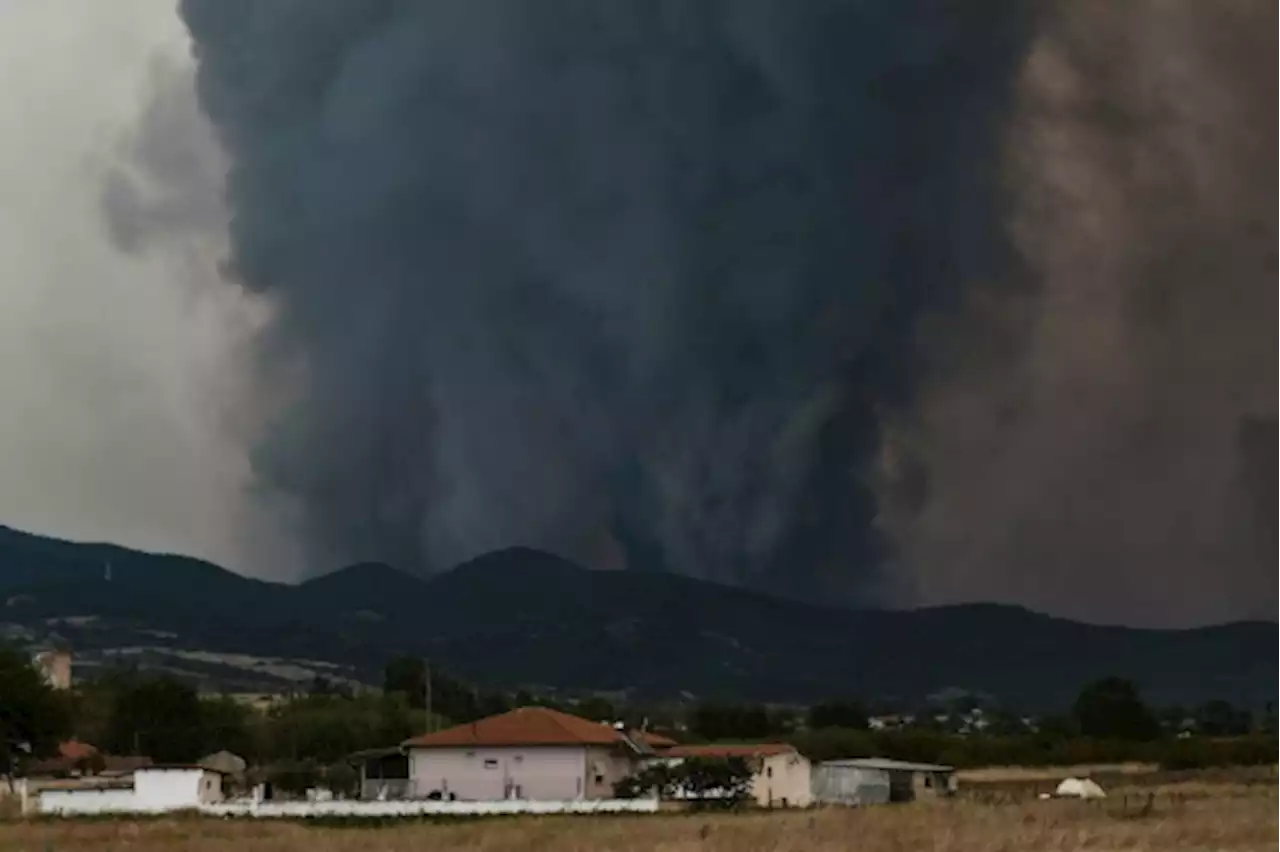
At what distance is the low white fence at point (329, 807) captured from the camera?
175 feet

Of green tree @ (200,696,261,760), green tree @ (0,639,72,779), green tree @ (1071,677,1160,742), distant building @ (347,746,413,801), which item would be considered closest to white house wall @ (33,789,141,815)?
distant building @ (347,746,413,801)

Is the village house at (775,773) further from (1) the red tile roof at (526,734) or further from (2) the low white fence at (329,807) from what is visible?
(2) the low white fence at (329,807)

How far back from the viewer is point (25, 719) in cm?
8812

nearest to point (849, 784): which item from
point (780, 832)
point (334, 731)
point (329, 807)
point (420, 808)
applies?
point (420, 808)

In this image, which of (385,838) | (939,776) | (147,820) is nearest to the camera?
(385,838)

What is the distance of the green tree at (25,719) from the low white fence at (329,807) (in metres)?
28.0

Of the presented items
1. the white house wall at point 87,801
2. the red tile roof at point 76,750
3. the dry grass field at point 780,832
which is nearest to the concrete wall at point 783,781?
the dry grass field at point 780,832

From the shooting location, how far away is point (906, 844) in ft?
108

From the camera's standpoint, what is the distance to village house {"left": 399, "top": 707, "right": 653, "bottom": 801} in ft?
229

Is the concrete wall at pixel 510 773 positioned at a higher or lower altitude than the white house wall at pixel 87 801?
higher

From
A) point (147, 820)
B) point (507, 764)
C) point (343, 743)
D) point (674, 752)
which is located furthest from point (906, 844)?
point (343, 743)

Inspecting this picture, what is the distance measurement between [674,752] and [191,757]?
38.0 metres

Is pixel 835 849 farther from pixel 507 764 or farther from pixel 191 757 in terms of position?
pixel 191 757

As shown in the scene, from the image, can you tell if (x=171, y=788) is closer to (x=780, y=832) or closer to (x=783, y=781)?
(x=783, y=781)
